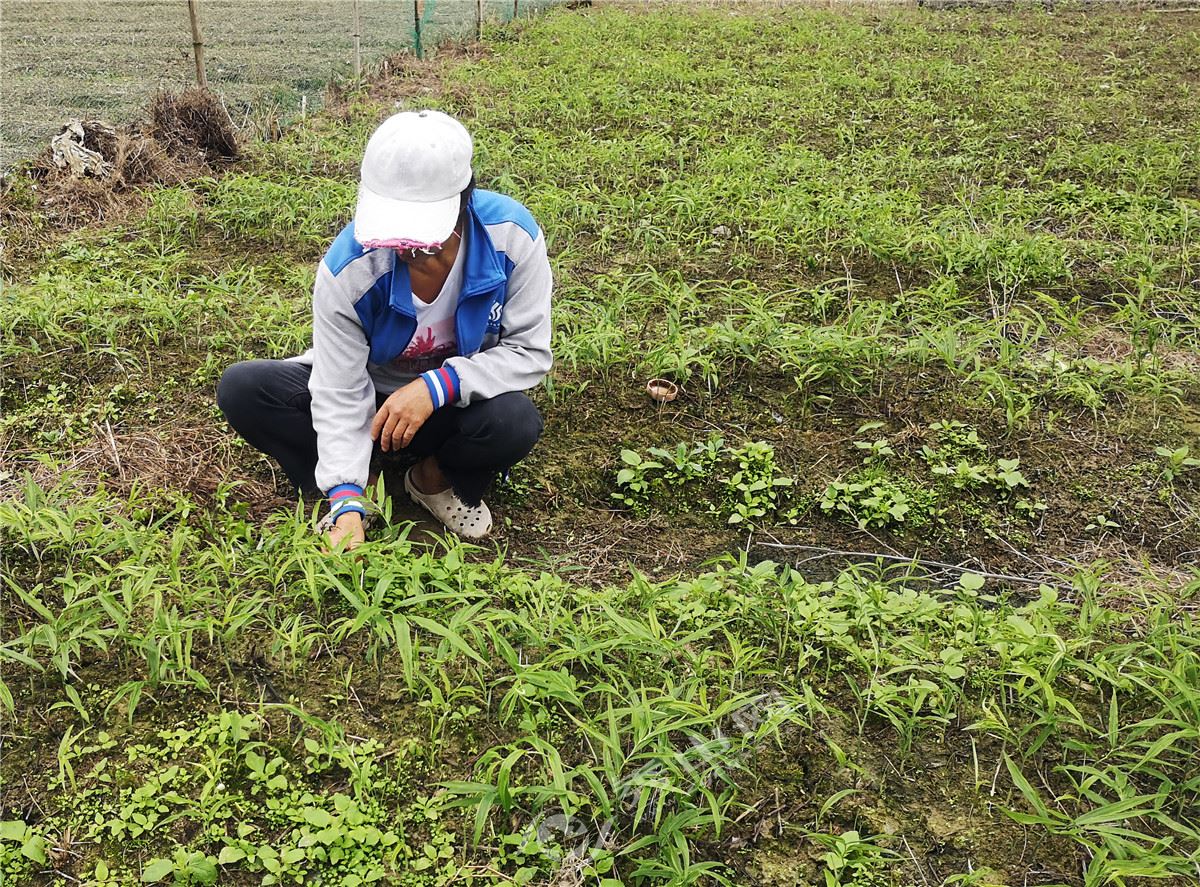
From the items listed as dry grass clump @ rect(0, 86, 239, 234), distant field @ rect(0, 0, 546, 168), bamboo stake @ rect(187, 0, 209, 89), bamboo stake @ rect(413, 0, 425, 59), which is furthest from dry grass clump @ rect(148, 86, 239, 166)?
bamboo stake @ rect(413, 0, 425, 59)

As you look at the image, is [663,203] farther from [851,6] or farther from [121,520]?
[851,6]

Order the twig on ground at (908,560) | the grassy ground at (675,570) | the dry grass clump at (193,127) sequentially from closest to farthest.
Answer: the grassy ground at (675,570) → the twig on ground at (908,560) → the dry grass clump at (193,127)

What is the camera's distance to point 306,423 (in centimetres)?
249

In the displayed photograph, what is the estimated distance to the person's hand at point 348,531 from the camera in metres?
2.25

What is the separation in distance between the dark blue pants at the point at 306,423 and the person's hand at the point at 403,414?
141mm

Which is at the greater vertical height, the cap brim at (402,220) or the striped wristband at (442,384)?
the cap brim at (402,220)

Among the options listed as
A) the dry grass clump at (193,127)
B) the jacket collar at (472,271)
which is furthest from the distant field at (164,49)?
the jacket collar at (472,271)

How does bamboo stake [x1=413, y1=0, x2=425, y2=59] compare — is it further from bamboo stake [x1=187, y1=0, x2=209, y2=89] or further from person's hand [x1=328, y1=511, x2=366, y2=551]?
person's hand [x1=328, y1=511, x2=366, y2=551]

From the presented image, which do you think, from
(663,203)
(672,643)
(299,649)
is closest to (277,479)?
(299,649)

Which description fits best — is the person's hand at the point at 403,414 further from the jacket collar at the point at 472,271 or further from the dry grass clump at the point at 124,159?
the dry grass clump at the point at 124,159

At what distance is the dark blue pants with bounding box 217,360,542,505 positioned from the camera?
245 cm

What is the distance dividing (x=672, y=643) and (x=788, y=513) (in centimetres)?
88

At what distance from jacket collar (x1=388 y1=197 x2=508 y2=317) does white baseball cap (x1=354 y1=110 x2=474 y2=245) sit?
8.4 inches

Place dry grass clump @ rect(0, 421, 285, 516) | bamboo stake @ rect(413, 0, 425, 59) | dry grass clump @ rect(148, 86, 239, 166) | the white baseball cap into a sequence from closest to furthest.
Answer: the white baseball cap < dry grass clump @ rect(0, 421, 285, 516) < dry grass clump @ rect(148, 86, 239, 166) < bamboo stake @ rect(413, 0, 425, 59)
